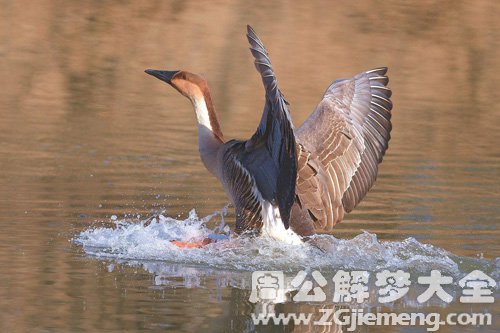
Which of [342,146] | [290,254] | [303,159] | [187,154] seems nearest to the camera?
[290,254]

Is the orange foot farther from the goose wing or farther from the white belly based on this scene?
the white belly

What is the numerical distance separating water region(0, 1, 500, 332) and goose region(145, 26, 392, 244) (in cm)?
27

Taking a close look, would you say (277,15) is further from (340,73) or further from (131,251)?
(131,251)

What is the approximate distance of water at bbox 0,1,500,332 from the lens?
752 centimetres

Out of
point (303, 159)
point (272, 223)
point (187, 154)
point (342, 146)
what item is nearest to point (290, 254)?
point (272, 223)

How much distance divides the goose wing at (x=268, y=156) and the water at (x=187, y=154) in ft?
1.16

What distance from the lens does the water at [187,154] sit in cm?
752

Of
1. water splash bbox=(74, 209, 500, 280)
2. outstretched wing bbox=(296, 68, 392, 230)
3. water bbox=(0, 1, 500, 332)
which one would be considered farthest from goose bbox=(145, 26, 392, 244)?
water bbox=(0, 1, 500, 332)

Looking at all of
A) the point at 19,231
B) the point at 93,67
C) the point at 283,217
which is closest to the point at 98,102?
the point at 93,67

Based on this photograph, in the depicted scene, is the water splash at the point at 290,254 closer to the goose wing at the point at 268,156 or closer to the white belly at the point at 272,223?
the white belly at the point at 272,223

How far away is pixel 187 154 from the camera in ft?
44.0

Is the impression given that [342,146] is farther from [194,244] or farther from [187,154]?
[187,154]

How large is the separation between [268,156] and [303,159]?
0.30 metres

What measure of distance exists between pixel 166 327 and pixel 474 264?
8.73ft
